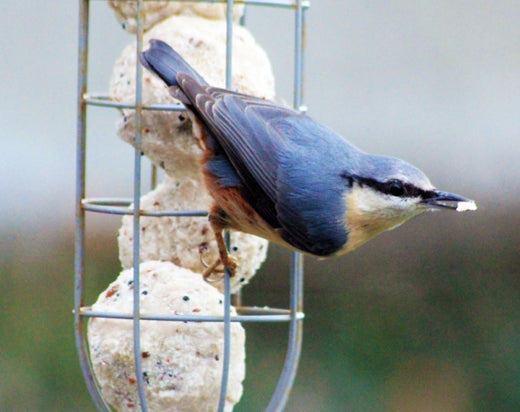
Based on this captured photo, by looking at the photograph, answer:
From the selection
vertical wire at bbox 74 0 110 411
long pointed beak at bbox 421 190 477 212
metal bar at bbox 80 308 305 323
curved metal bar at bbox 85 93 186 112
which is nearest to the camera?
long pointed beak at bbox 421 190 477 212

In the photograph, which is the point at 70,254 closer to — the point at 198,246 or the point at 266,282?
the point at 266,282

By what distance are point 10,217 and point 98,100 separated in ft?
5.90

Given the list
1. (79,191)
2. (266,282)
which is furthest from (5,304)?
(79,191)

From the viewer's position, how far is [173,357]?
291 centimetres

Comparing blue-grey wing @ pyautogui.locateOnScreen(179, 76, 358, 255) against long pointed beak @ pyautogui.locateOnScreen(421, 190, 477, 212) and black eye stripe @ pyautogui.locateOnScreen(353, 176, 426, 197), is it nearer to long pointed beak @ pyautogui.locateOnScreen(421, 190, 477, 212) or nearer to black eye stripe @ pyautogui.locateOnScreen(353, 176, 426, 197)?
black eye stripe @ pyautogui.locateOnScreen(353, 176, 426, 197)

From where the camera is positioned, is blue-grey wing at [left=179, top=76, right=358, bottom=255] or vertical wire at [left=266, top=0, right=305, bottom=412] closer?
blue-grey wing at [left=179, top=76, right=358, bottom=255]

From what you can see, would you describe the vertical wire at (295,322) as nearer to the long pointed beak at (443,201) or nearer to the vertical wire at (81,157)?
the vertical wire at (81,157)

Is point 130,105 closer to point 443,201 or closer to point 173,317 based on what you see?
point 173,317

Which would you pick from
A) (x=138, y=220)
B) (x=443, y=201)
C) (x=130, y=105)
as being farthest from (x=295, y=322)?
(x=130, y=105)

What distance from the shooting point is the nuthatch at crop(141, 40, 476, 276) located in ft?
9.41

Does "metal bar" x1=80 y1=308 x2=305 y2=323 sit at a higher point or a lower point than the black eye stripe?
lower

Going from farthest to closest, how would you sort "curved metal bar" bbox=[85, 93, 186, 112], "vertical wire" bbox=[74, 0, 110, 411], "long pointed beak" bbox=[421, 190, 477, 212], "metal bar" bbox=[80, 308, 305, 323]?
"vertical wire" bbox=[74, 0, 110, 411], "curved metal bar" bbox=[85, 93, 186, 112], "metal bar" bbox=[80, 308, 305, 323], "long pointed beak" bbox=[421, 190, 477, 212]

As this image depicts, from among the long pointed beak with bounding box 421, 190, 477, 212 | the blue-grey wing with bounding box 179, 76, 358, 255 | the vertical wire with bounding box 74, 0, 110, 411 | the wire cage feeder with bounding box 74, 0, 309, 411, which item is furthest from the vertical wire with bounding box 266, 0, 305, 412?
the long pointed beak with bounding box 421, 190, 477, 212

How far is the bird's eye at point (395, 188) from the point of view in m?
2.73
